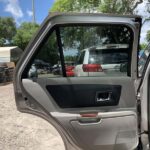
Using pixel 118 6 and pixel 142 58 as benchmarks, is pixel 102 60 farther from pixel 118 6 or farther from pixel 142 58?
pixel 118 6

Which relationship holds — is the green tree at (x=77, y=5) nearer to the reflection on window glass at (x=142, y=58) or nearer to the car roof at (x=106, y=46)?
the car roof at (x=106, y=46)

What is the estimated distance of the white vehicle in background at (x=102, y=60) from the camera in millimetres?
3766

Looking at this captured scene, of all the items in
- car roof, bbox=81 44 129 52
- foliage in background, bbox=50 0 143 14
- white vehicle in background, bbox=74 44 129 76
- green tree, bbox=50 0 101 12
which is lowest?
green tree, bbox=50 0 101 12

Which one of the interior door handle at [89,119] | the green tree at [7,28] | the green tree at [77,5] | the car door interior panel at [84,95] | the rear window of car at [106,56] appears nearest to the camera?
the interior door handle at [89,119]

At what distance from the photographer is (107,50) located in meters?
3.78

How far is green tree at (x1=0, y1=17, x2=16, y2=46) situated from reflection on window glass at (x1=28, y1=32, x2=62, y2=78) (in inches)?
1955

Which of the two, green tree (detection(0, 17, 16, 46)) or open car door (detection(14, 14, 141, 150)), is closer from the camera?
open car door (detection(14, 14, 141, 150))

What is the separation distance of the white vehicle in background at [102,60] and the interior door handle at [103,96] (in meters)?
0.19

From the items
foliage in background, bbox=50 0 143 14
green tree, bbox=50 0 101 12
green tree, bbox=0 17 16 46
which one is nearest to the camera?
foliage in background, bbox=50 0 143 14

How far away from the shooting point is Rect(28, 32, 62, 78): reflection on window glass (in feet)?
11.4

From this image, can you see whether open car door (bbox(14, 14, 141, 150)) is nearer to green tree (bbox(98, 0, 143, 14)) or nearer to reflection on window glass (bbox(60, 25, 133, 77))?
reflection on window glass (bbox(60, 25, 133, 77))

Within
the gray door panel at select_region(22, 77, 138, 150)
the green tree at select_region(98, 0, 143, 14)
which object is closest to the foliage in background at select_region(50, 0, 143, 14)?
the green tree at select_region(98, 0, 143, 14)

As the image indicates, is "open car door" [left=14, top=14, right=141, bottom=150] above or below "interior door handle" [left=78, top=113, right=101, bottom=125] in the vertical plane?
above

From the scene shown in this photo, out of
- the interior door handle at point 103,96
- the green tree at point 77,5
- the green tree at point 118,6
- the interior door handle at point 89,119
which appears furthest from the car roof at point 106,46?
the green tree at point 77,5
